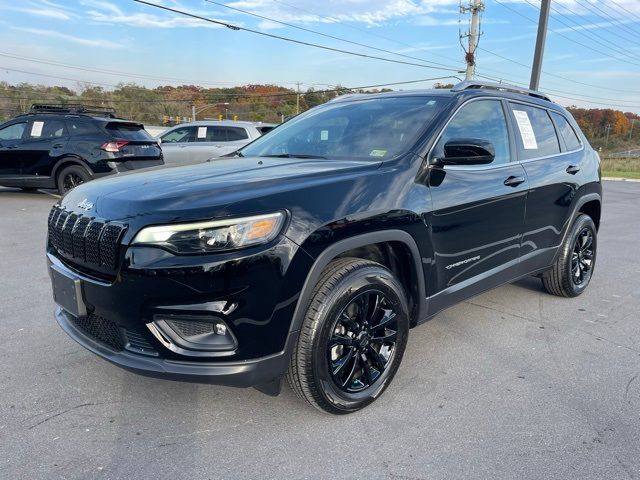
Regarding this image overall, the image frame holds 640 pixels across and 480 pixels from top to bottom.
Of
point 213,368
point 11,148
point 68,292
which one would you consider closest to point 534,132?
point 213,368

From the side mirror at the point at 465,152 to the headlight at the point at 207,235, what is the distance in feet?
4.57

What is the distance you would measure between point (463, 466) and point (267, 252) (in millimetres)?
1352

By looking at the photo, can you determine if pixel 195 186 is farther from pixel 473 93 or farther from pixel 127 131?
pixel 127 131

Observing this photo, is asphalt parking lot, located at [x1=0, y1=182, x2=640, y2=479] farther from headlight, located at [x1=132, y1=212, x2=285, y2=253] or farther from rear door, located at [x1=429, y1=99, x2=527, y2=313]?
headlight, located at [x1=132, y1=212, x2=285, y2=253]

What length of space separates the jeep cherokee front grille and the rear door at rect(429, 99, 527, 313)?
5.77ft

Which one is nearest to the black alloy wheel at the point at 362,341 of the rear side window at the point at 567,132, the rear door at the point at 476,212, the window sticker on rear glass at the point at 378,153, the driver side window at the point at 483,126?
the rear door at the point at 476,212

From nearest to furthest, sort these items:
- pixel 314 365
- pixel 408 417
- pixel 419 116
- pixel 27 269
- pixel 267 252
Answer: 1. pixel 267 252
2. pixel 314 365
3. pixel 408 417
4. pixel 419 116
5. pixel 27 269

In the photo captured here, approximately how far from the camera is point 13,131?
1016 cm

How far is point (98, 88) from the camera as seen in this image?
5150 centimetres

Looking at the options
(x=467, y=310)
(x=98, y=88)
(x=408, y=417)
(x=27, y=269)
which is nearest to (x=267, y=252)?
(x=408, y=417)

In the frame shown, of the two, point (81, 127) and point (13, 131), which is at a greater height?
point (81, 127)

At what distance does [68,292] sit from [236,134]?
10.2 metres

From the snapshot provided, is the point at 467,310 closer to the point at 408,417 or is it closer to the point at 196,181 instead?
the point at 408,417

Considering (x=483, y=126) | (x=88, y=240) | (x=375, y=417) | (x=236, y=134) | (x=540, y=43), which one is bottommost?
(x=375, y=417)
